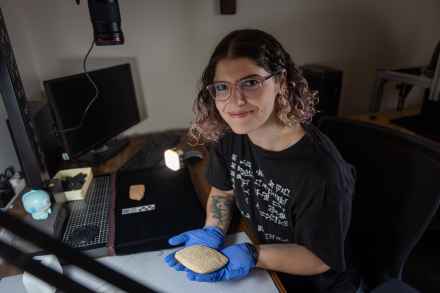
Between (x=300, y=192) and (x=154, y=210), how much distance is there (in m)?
0.46

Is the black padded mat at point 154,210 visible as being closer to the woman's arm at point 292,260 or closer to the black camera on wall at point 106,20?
the woman's arm at point 292,260

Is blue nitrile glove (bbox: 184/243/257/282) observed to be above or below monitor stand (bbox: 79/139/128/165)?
below

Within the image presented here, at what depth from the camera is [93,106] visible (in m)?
1.25

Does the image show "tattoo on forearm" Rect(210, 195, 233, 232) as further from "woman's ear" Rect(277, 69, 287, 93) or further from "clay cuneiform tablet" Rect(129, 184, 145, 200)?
"woman's ear" Rect(277, 69, 287, 93)

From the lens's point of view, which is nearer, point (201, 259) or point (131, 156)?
point (201, 259)

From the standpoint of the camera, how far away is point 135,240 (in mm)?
781

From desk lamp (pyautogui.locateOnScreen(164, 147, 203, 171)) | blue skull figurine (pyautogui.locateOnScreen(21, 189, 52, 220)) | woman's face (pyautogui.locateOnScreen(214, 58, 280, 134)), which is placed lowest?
desk lamp (pyautogui.locateOnScreen(164, 147, 203, 171))

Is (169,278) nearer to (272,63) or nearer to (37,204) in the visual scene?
(37,204)

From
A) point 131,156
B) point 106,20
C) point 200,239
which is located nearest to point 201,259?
point 200,239

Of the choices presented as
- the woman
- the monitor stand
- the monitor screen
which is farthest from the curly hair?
the monitor stand

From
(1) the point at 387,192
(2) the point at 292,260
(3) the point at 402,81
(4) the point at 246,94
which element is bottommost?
(2) the point at 292,260

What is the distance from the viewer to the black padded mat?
79cm

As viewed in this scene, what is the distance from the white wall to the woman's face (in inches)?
32.8

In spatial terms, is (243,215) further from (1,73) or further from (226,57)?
(1,73)
